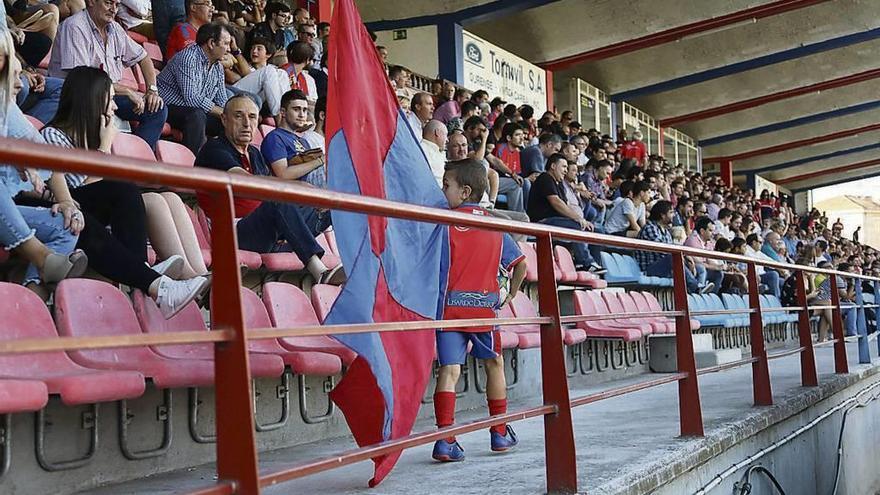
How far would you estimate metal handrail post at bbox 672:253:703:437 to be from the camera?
4383 millimetres

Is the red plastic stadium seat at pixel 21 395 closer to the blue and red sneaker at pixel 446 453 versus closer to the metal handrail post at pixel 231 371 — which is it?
the metal handrail post at pixel 231 371

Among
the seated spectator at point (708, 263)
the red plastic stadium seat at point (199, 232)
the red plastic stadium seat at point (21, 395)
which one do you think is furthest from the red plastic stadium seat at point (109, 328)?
the seated spectator at point (708, 263)

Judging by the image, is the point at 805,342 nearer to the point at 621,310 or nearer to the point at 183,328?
the point at 621,310

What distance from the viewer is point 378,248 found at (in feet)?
10.6

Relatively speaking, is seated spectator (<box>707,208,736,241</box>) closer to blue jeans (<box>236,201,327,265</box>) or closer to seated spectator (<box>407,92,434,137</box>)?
seated spectator (<box>407,92,434,137</box>)

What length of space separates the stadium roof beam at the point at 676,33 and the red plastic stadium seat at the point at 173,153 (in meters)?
14.0

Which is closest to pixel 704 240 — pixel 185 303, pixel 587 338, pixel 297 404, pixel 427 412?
pixel 587 338

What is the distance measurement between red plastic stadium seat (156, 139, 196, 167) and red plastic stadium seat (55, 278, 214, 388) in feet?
5.33

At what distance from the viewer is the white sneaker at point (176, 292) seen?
360cm

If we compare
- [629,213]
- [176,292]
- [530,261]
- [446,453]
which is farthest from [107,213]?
[629,213]

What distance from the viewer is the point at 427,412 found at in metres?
5.56

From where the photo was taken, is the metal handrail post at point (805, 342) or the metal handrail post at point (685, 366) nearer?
the metal handrail post at point (685, 366)

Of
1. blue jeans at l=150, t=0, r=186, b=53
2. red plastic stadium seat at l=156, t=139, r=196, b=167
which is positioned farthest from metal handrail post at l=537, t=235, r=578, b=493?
blue jeans at l=150, t=0, r=186, b=53

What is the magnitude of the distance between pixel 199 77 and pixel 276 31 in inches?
91.0
